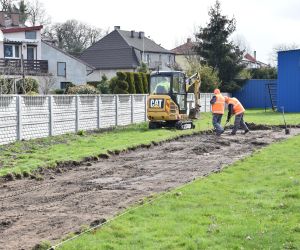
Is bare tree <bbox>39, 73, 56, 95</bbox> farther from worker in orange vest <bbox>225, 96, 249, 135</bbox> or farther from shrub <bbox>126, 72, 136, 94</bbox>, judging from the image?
worker in orange vest <bbox>225, 96, 249, 135</bbox>

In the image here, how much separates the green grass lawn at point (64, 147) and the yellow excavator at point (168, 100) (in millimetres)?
1328

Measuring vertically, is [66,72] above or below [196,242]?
above

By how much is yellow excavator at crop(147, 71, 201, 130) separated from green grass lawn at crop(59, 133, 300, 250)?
14.2 metres

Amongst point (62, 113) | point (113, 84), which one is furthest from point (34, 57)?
point (62, 113)

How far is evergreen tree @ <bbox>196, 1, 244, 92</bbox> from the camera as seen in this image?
182ft

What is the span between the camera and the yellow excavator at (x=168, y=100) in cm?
2648

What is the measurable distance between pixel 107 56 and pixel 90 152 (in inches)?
2352

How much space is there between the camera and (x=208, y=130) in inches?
1033

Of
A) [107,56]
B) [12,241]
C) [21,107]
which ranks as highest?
[107,56]

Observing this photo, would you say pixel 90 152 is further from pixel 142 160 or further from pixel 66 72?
pixel 66 72

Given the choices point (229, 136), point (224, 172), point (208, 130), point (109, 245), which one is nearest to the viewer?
point (109, 245)

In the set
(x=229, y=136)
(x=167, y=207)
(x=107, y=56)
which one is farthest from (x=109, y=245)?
(x=107, y=56)

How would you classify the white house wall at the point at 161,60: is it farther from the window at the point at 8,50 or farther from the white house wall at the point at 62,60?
the window at the point at 8,50

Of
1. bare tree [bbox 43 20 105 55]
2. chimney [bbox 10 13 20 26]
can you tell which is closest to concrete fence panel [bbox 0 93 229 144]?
chimney [bbox 10 13 20 26]
